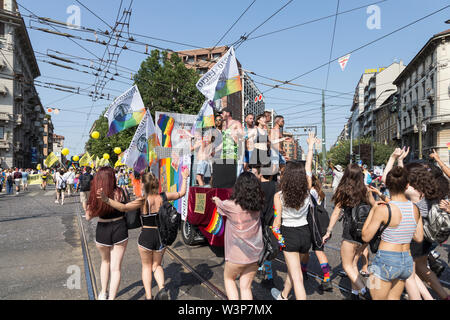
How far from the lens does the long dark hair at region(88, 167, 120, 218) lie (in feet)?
12.5

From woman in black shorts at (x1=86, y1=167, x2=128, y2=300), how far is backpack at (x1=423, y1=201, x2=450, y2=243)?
3555 millimetres

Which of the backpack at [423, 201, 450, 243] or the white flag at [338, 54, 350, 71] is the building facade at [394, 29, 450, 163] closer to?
the white flag at [338, 54, 350, 71]

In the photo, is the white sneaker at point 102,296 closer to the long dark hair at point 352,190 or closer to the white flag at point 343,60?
the long dark hair at point 352,190

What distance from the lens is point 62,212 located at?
12.7 meters

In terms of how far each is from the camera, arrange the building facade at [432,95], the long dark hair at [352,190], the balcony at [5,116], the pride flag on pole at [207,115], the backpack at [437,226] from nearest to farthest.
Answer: the backpack at [437,226] < the long dark hair at [352,190] < the pride flag on pole at [207,115] < the building facade at [432,95] < the balcony at [5,116]

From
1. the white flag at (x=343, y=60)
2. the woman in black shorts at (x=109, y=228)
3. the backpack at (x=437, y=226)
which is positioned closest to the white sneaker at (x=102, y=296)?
the woman in black shorts at (x=109, y=228)

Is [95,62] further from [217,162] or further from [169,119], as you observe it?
[217,162]

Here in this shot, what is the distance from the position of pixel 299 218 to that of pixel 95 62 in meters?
12.9

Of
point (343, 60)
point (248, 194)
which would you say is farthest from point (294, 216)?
point (343, 60)

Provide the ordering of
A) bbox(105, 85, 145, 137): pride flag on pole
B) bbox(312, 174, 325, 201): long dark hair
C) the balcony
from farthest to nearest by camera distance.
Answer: the balcony < bbox(105, 85, 145, 137): pride flag on pole < bbox(312, 174, 325, 201): long dark hair

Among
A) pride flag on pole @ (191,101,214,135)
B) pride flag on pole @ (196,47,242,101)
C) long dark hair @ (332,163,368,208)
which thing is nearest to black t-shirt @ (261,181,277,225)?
long dark hair @ (332,163,368,208)

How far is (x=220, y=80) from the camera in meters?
7.11

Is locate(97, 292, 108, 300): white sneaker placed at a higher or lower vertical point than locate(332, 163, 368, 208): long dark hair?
lower

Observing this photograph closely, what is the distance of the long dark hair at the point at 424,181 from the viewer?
392 centimetres
